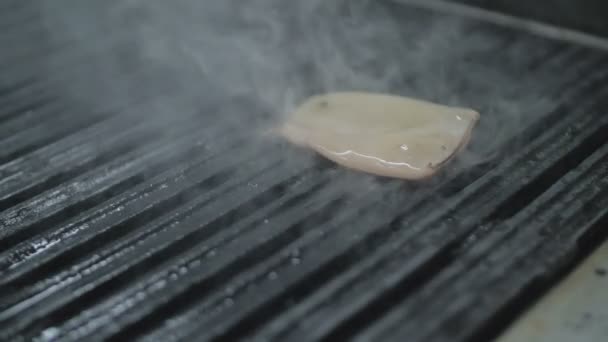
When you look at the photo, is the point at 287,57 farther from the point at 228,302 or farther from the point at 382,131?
the point at 228,302

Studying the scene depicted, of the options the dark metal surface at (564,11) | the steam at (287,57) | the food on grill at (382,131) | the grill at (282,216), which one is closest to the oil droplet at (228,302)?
the grill at (282,216)

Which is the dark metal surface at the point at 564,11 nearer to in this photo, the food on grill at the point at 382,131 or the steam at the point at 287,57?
the steam at the point at 287,57

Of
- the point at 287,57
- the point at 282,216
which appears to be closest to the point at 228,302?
the point at 282,216

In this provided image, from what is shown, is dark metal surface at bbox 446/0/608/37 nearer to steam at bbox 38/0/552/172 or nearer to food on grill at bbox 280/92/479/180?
steam at bbox 38/0/552/172

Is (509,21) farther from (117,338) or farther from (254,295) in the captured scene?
(117,338)

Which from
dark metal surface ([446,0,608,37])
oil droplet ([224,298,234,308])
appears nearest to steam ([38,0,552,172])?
dark metal surface ([446,0,608,37])
